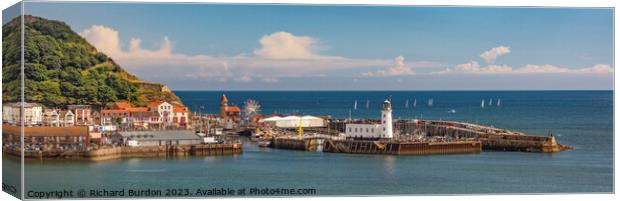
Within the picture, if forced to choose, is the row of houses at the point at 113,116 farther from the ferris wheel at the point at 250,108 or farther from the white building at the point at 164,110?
the ferris wheel at the point at 250,108

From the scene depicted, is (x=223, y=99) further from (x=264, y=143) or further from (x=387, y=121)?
(x=387, y=121)

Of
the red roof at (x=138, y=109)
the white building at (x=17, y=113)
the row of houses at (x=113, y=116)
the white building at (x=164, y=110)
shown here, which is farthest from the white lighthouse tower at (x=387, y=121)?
the white building at (x=17, y=113)

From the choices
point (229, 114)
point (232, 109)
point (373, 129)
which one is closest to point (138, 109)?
point (232, 109)

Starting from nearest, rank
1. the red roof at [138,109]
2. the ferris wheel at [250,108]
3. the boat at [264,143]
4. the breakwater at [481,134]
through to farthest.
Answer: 1. the red roof at [138,109]
2. the ferris wheel at [250,108]
3. the breakwater at [481,134]
4. the boat at [264,143]

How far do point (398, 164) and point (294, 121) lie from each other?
4.07m

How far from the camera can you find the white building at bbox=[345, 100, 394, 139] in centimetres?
2894

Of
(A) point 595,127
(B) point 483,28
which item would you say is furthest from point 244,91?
(A) point 595,127

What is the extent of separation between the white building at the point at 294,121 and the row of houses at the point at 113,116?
3.65m

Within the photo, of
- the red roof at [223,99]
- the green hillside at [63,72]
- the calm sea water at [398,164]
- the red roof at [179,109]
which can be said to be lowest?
the calm sea water at [398,164]

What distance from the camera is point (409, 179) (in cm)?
2452

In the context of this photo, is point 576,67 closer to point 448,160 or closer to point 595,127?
point 595,127

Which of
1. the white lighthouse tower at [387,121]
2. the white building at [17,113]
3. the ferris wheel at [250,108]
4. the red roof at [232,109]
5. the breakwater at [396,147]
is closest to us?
the white building at [17,113]

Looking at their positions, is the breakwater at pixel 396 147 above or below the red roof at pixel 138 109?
below

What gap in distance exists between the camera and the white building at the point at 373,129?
28938 mm
